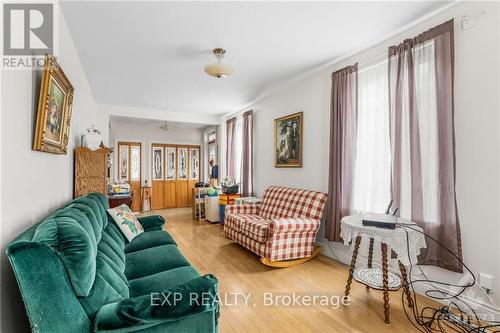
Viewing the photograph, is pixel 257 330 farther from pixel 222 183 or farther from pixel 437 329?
pixel 222 183

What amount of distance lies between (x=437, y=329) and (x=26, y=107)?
10.3ft

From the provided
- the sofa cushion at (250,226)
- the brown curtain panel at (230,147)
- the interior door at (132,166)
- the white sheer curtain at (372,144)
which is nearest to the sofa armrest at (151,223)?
the sofa cushion at (250,226)

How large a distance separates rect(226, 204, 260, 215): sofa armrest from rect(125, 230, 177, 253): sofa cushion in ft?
4.85

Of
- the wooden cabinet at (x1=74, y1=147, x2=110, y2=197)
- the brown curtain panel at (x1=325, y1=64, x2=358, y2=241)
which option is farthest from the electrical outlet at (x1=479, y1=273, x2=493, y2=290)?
the wooden cabinet at (x1=74, y1=147, x2=110, y2=197)

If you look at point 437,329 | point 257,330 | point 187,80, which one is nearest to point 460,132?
point 437,329

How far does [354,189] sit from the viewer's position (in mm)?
2959

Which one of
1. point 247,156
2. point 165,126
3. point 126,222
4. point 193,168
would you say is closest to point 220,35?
point 126,222

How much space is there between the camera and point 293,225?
2.96 meters

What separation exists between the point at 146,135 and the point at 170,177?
143 cm

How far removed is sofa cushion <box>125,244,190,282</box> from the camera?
70.6 inches

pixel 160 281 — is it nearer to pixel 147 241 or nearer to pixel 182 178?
pixel 147 241

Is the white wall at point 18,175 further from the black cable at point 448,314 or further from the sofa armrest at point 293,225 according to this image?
the black cable at point 448,314

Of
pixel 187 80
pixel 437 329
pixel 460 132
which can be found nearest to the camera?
pixel 437 329

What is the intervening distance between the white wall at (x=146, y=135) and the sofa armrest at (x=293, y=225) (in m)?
5.18
